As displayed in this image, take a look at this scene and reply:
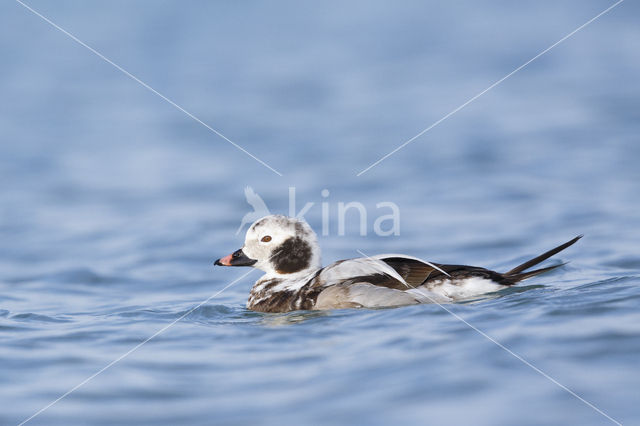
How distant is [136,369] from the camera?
593 cm

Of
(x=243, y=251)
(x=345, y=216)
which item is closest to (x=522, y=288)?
(x=243, y=251)

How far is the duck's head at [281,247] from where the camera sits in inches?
307

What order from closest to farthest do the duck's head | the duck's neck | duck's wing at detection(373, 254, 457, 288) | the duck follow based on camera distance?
the duck → duck's wing at detection(373, 254, 457, 288) → the duck's neck → the duck's head

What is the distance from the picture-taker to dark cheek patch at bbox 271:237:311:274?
782 centimetres

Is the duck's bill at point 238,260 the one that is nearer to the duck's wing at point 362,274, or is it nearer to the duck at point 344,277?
the duck at point 344,277

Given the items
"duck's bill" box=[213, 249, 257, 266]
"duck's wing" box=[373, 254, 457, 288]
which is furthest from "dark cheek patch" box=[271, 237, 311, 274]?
"duck's wing" box=[373, 254, 457, 288]

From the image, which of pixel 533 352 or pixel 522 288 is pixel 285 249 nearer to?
pixel 522 288

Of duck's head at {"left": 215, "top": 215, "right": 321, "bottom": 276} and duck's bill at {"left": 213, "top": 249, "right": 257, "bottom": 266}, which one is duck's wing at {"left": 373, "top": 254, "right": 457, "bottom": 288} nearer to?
duck's head at {"left": 215, "top": 215, "right": 321, "bottom": 276}

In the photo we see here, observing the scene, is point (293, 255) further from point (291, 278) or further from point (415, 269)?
point (415, 269)

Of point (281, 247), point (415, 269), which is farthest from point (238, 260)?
point (415, 269)

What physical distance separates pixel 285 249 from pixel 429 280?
137 cm

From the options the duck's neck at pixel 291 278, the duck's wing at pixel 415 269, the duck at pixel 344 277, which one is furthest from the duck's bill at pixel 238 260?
the duck's wing at pixel 415 269

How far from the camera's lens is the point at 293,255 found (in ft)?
25.7

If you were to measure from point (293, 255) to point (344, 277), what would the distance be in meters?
0.81
